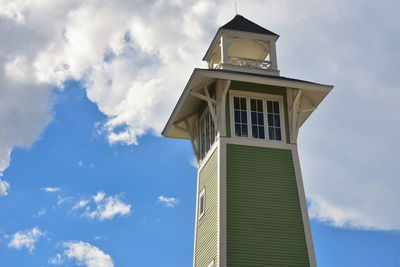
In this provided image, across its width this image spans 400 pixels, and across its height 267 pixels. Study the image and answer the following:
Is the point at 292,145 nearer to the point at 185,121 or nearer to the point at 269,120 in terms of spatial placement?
the point at 269,120

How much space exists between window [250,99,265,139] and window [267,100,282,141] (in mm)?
290

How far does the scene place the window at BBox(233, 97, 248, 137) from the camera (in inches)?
898

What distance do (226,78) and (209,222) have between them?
17.5 ft

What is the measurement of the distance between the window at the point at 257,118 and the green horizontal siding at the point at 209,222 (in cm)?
173

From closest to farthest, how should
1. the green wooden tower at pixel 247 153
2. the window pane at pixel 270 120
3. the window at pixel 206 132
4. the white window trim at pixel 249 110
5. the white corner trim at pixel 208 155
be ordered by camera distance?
the green wooden tower at pixel 247 153 → the white corner trim at pixel 208 155 → the white window trim at pixel 249 110 → the window pane at pixel 270 120 → the window at pixel 206 132

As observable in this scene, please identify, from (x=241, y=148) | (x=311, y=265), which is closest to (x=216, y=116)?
(x=241, y=148)

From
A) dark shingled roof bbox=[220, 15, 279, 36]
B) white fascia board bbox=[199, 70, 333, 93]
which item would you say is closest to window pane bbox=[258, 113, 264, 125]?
white fascia board bbox=[199, 70, 333, 93]

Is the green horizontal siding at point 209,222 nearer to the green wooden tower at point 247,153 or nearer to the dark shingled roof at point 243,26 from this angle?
the green wooden tower at point 247,153

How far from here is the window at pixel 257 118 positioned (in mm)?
22938

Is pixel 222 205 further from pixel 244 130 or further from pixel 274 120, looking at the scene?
pixel 274 120

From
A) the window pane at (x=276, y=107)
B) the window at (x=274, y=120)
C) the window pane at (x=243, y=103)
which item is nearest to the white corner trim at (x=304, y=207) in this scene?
the window at (x=274, y=120)

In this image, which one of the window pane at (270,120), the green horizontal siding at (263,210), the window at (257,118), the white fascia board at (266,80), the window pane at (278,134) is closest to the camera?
the green horizontal siding at (263,210)

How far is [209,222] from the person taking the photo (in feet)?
71.7

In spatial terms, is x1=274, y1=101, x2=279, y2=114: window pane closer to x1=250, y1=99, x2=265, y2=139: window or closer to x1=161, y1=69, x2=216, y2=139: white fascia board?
x1=250, y1=99, x2=265, y2=139: window
